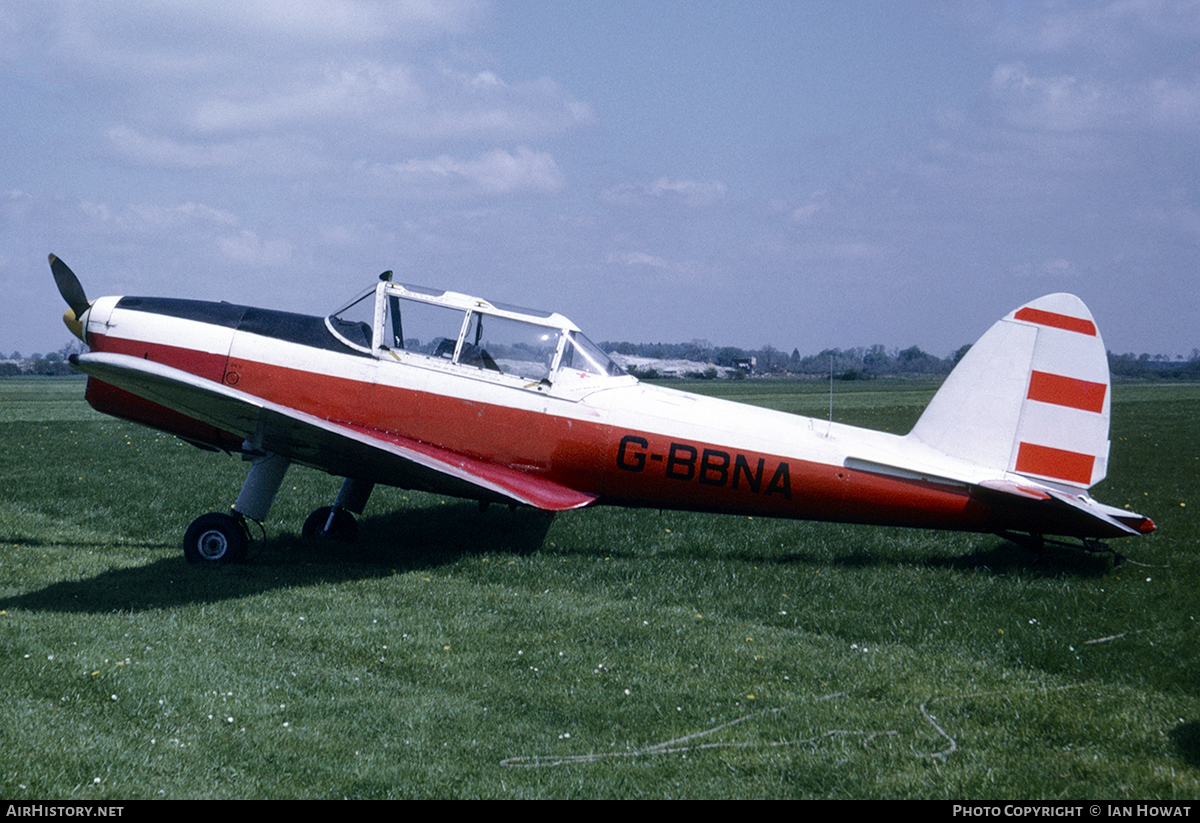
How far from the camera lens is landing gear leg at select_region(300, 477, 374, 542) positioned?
372 inches

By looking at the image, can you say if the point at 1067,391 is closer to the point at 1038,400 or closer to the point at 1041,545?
the point at 1038,400

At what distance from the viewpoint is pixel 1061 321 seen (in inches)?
299

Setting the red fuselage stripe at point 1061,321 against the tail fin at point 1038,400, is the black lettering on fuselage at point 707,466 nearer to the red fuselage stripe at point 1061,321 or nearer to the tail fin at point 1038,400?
the tail fin at point 1038,400

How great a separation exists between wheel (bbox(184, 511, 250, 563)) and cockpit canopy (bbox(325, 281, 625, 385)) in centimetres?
203

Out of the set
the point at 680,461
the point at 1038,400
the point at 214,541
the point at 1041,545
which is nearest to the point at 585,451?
the point at 680,461

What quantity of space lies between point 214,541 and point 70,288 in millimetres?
3073

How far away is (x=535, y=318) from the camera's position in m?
8.38

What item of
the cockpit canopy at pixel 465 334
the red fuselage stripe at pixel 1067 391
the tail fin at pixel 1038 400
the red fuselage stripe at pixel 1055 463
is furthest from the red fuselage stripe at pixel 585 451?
the red fuselage stripe at pixel 1067 391

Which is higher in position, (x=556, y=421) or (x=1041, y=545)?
(x=556, y=421)

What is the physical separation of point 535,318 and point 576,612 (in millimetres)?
3046

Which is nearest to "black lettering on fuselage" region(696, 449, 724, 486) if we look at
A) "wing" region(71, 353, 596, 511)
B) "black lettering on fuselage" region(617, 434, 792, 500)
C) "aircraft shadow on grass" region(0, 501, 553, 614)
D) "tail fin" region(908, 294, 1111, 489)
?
"black lettering on fuselage" region(617, 434, 792, 500)

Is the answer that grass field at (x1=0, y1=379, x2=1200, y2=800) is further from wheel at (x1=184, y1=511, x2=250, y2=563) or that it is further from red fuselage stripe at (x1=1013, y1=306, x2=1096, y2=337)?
red fuselage stripe at (x1=1013, y1=306, x2=1096, y2=337)

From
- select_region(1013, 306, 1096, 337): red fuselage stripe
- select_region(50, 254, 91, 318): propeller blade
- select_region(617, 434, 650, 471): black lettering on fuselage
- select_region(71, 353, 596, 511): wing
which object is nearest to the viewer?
select_region(71, 353, 596, 511): wing

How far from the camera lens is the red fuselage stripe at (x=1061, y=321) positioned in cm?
755
